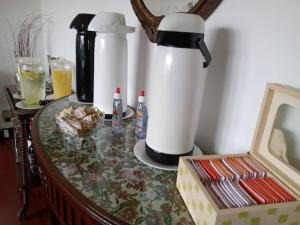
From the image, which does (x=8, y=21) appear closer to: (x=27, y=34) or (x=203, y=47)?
(x=27, y=34)

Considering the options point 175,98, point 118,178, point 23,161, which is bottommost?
point 23,161

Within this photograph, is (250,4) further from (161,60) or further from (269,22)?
(161,60)

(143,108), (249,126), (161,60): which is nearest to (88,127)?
(143,108)

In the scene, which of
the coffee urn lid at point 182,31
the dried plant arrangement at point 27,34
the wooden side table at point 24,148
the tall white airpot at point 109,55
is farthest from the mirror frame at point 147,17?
the dried plant arrangement at point 27,34

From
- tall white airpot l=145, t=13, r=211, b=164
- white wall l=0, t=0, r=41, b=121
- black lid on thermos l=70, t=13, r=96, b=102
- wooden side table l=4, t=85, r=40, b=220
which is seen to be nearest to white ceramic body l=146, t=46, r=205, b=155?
tall white airpot l=145, t=13, r=211, b=164

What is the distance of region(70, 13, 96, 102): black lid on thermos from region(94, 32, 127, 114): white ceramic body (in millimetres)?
194

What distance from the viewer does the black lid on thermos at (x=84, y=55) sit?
3.39 ft

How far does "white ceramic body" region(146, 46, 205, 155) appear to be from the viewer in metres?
0.56

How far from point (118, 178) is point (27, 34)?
2360mm

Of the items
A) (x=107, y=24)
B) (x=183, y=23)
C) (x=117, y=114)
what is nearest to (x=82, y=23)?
(x=107, y=24)

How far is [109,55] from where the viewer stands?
86 centimetres

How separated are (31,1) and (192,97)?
248 centimetres

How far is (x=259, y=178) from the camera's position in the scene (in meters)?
0.51

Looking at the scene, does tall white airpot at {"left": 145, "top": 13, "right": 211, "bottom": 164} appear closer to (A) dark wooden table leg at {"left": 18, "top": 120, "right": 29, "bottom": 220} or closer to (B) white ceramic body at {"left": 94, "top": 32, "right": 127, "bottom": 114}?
(B) white ceramic body at {"left": 94, "top": 32, "right": 127, "bottom": 114}
